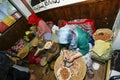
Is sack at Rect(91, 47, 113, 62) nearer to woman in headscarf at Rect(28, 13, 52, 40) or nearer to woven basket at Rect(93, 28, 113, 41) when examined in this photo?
woven basket at Rect(93, 28, 113, 41)

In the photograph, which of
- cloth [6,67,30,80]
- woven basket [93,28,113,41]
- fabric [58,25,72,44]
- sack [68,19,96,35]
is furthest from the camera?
sack [68,19,96,35]

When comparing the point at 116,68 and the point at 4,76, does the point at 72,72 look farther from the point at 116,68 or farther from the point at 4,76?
the point at 4,76

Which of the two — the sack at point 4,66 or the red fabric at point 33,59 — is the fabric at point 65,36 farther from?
the red fabric at point 33,59

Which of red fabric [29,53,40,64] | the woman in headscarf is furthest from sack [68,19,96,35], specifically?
red fabric [29,53,40,64]

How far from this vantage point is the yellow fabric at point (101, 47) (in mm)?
3764

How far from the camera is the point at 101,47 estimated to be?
3.80 metres

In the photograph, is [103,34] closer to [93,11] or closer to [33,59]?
[93,11]

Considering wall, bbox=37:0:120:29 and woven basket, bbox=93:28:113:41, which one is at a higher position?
wall, bbox=37:0:120:29

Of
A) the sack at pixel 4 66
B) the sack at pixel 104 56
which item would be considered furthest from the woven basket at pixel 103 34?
the sack at pixel 4 66

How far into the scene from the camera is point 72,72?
342cm

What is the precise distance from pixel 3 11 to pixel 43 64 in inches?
64.1

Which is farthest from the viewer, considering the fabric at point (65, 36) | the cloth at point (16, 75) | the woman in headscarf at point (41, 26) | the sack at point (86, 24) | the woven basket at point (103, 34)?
the woman in headscarf at point (41, 26)

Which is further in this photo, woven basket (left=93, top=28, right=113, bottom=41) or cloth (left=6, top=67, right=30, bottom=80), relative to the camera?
woven basket (left=93, top=28, right=113, bottom=41)

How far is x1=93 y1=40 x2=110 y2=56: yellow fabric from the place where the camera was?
3764 mm
